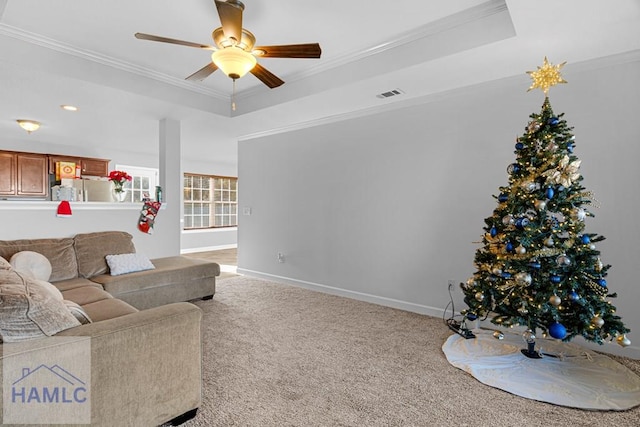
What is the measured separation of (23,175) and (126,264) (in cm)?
422

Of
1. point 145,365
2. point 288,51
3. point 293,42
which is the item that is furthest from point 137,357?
point 293,42

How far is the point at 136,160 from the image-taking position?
7.46 meters

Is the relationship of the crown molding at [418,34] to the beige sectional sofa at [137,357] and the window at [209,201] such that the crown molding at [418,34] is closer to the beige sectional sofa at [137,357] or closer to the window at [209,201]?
the beige sectional sofa at [137,357]

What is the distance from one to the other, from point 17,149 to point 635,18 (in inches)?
332

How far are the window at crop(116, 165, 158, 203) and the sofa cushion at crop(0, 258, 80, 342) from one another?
6.27 meters

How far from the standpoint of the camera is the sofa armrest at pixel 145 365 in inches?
56.9

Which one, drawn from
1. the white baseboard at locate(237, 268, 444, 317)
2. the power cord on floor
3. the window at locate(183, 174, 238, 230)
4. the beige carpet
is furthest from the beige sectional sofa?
the window at locate(183, 174, 238, 230)

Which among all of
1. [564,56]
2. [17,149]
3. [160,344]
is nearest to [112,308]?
[160,344]

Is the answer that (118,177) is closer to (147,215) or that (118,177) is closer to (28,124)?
(147,215)

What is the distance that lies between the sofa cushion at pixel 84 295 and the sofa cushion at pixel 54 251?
0.50m

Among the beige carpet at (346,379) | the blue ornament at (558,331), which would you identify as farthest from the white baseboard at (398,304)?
the blue ornament at (558,331)

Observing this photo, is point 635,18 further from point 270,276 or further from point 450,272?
point 270,276

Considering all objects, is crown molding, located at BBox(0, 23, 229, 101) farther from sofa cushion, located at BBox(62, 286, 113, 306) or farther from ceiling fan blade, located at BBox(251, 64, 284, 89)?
sofa cushion, located at BBox(62, 286, 113, 306)

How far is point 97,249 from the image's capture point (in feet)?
11.6
